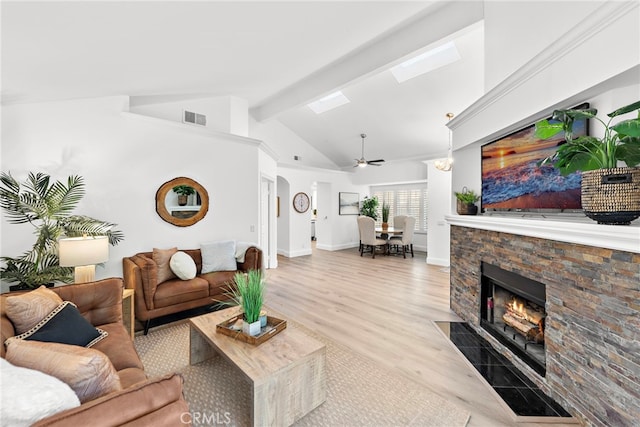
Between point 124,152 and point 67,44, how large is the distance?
1825 mm

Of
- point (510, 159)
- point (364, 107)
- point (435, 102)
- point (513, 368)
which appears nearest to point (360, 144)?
point (364, 107)

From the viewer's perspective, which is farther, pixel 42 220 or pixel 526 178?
pixel 42 220

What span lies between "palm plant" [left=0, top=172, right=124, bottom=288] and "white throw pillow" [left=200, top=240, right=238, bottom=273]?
128cm

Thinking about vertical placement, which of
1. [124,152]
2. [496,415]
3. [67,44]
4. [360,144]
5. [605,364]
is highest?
[360,144]

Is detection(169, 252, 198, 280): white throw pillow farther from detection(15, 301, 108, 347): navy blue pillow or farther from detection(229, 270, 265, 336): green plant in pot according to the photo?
detection(229, 270, 265, 336): green plant in pot

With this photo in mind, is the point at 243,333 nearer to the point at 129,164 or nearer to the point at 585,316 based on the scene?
the point at 585,316

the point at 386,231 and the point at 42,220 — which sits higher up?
the point at 42,220

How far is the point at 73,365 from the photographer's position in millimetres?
1065

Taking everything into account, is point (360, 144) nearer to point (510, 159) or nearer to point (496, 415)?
point (510, 159)

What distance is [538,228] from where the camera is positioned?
6.72 ft

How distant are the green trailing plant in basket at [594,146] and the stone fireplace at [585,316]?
0.38 m

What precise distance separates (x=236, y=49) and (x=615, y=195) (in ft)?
10.4

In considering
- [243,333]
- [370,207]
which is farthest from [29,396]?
[370,207]

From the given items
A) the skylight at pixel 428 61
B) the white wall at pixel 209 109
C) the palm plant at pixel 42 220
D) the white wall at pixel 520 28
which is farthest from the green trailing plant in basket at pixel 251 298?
the skylight at pixel 428 61
